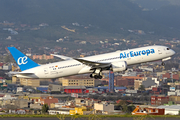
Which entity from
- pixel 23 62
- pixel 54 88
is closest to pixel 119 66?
pixel 23 62

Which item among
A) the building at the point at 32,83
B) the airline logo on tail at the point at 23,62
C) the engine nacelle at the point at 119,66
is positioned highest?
the building at the point at 32,83

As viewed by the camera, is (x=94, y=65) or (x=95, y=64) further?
(x=94, y=65)

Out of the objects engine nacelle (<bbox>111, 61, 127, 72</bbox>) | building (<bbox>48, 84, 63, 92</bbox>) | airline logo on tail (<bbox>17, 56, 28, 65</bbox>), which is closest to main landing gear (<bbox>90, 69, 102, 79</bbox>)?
engine nacelle (<bbox>111, 61, 127, 72</bbox>)

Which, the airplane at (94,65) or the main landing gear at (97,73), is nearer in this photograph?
the airplane at (94,65)

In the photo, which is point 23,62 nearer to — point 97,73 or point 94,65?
point 94,65

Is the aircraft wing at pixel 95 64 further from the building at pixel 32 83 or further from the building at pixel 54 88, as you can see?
the building at pixel 32 83

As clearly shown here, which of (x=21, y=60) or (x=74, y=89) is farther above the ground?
(x=74, y=89)

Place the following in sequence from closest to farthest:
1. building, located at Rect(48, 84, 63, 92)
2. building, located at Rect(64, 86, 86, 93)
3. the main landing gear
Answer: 1. the main landing gear
2. building, located at Rect(48, 84, 63, 92)
3. building, located at Rect(64, 86, 86, 93)

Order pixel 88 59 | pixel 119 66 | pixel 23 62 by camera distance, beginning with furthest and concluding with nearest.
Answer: pixel 23 62 < pixel 88 59 < pixel 119 66

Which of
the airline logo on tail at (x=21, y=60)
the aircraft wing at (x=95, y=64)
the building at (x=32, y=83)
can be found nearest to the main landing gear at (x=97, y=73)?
the aircraft wing at (x=95, y=64)

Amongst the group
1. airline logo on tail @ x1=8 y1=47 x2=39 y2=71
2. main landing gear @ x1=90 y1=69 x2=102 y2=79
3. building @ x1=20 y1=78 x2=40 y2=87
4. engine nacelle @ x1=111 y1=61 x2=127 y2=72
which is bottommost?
main landing gear @ x1=90 y1=69 x2=102 y2=79

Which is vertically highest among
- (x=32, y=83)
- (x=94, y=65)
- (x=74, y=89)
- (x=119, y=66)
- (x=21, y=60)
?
(x=32, y=83)

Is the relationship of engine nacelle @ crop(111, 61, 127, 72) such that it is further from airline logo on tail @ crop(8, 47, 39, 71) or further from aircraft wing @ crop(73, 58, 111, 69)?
airline logo on tail @ crop(8, 47, 39, 71)

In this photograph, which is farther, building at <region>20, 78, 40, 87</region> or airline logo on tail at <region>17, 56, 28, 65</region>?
building at <region>20, 78, 40, 87</region>
